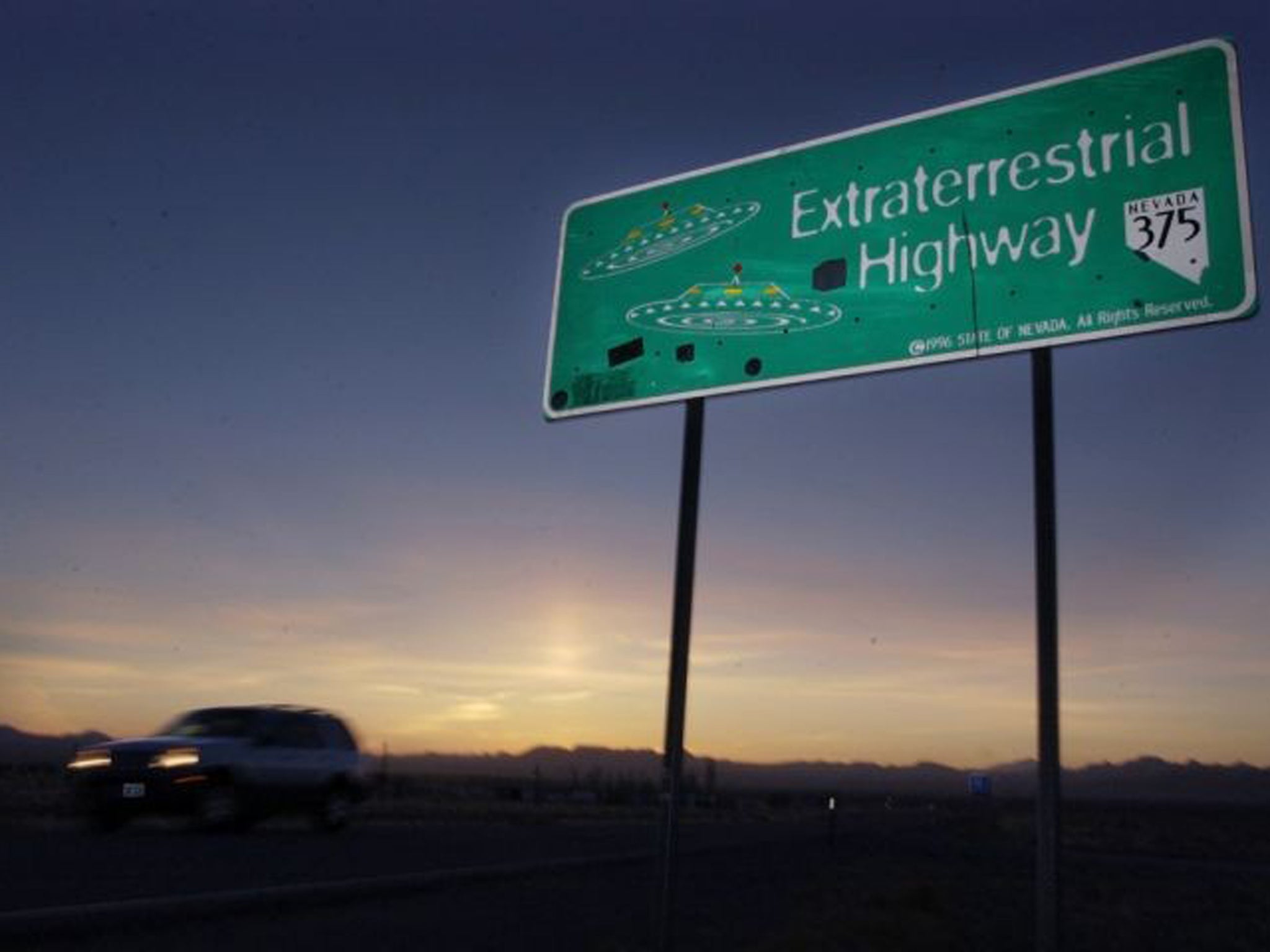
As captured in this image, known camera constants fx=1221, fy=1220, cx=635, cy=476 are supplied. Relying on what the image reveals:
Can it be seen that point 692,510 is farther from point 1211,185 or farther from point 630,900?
point 630,900

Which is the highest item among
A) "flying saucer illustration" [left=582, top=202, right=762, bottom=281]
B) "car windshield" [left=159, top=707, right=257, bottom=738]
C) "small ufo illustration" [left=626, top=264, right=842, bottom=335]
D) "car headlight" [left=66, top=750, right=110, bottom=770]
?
"flying saucer illustration" [left=582, top=202, right=762, bottom=281]

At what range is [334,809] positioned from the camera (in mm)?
19641

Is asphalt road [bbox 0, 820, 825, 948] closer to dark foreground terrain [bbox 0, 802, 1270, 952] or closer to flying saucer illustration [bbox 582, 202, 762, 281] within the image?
dark foreground terrain [bbox 0, 802, 1270, 952]

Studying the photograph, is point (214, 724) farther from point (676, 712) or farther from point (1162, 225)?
point (1162, 225)

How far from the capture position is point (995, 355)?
6082 mm

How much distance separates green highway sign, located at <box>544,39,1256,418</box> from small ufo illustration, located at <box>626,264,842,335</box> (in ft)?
0.04

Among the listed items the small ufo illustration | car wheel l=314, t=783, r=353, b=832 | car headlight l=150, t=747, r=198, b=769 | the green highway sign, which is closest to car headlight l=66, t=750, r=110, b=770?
car headlight l=150, t=747, r=198, b=769

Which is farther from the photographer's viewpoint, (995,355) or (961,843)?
(961,843)

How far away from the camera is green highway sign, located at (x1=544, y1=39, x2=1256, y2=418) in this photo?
577 cm

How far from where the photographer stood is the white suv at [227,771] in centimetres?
1698

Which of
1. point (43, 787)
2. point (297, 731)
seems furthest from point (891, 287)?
point (43, 787)

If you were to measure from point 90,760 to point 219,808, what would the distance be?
1924 millimetres

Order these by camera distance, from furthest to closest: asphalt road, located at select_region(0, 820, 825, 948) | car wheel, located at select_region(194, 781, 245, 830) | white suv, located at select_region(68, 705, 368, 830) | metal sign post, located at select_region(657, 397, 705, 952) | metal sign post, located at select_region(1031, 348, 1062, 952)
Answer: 1. car wheel, located at select_region(194, 781, 245, 830)
2. white suv, located at select_region(68, 705, 368, 830)
3. asphalt road, located at select_region(0, 820, 825, 948)
4. metal sign post, located at select_region(657, 397, 705, 952)
5. metal sign post, located at select_region(1031, 348, 1062, 952)

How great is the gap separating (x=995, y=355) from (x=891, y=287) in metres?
0.77
